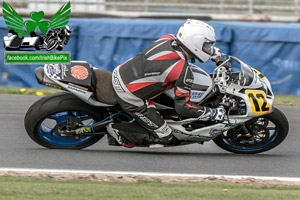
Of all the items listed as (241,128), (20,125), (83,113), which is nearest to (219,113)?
(241,128)

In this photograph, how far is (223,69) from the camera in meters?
6.52

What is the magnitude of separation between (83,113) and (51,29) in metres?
4.32

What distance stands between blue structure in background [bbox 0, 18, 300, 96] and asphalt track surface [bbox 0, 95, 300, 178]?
3.58m

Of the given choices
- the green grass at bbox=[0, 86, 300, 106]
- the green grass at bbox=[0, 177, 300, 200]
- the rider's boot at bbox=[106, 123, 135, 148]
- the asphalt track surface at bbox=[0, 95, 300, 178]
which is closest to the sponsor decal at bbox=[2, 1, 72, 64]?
the green grass at bbox=[0, 86, 300, 106]

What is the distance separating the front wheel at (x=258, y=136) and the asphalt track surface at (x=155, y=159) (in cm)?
10

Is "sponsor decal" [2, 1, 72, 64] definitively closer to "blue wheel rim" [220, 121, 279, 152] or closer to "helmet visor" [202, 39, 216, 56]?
"blue wheel rim" [220, 121, 279, 152]

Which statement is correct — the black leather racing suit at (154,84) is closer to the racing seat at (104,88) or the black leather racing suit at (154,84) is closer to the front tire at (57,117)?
the racing seat at (104,88)

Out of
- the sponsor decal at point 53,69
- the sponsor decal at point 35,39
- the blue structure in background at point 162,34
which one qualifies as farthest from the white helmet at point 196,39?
the blue structure in background at point 162,34

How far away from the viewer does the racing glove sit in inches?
257

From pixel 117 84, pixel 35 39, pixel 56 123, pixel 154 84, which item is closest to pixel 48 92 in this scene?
pixel 35 39

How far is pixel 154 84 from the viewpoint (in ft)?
20.8

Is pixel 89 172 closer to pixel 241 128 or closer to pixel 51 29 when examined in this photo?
pixel 241 128

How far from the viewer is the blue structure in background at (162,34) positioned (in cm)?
1112

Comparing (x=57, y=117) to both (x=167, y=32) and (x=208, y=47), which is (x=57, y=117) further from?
(x=167, y=32)
